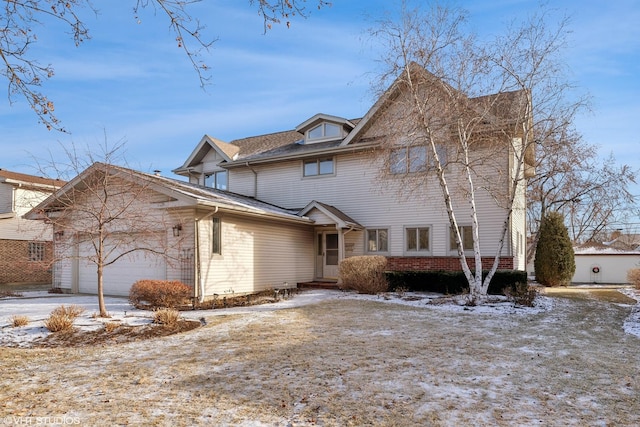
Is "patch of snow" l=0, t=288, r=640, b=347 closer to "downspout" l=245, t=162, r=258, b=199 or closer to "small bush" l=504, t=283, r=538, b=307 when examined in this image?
"small bush" l=504, t=283, r=538, b=307

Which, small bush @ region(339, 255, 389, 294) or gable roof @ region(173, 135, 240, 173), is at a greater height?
gable roof @ region(173, 135, 240, 173)

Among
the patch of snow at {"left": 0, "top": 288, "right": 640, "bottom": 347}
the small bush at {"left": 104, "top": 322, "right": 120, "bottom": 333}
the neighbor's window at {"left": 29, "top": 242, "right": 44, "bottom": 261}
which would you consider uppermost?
the neighbor's window at {"left": 29, "top": 242, "right": 44, "bottom": 261}

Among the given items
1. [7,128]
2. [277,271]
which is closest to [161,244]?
[277,271]

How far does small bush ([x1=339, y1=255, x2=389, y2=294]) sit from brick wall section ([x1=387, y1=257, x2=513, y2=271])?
202 centimetres

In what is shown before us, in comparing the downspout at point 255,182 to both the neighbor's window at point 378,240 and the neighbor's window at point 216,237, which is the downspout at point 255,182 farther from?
the neighbor's window at point 216,237

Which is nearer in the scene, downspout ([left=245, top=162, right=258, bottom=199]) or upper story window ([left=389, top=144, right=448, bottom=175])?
upper story window ([left=389, top=144, right=448, bottom=175])

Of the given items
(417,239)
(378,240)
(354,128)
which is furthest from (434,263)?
(354,128)

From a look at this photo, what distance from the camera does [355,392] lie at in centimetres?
482

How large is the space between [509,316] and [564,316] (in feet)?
4.62

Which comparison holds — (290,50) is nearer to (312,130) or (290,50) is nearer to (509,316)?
(509,316)

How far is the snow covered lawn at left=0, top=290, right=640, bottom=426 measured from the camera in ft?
13.8

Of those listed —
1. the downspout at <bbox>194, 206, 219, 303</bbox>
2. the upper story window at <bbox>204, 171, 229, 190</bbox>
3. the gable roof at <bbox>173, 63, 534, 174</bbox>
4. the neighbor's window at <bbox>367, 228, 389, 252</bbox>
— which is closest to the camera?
the gable roof at <bbox>173, 63, 534, 174</bbox>

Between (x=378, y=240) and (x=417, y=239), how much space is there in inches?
63.6

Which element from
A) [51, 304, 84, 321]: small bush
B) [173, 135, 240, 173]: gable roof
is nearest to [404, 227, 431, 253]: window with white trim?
[173, 135, 240, 173]: gable roof
